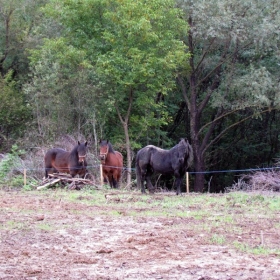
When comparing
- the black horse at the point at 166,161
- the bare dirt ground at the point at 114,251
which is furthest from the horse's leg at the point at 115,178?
the bare dirt ground at the point at 114,251

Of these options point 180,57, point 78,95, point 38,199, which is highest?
point 180,57

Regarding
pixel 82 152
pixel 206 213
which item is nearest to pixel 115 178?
pixel 82 152

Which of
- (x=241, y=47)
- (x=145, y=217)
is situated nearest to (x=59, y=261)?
(x=145, y=217)

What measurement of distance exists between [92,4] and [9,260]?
19370mm

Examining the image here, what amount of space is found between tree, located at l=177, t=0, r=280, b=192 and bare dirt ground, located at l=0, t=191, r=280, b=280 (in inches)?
615

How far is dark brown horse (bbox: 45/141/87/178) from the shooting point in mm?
19469

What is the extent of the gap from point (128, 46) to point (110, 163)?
725 cm

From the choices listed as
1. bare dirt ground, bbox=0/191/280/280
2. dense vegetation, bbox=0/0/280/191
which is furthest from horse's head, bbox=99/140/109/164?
bare dirt ground, bbox=0/191/280/280

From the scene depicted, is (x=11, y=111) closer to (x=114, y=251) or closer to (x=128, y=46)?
(x=128, y=46)

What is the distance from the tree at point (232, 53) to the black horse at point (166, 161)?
353 inches

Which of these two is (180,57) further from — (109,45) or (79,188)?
(79,188)

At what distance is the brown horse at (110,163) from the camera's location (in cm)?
1971

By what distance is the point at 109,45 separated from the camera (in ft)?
85.9

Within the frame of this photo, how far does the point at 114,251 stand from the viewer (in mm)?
8383
